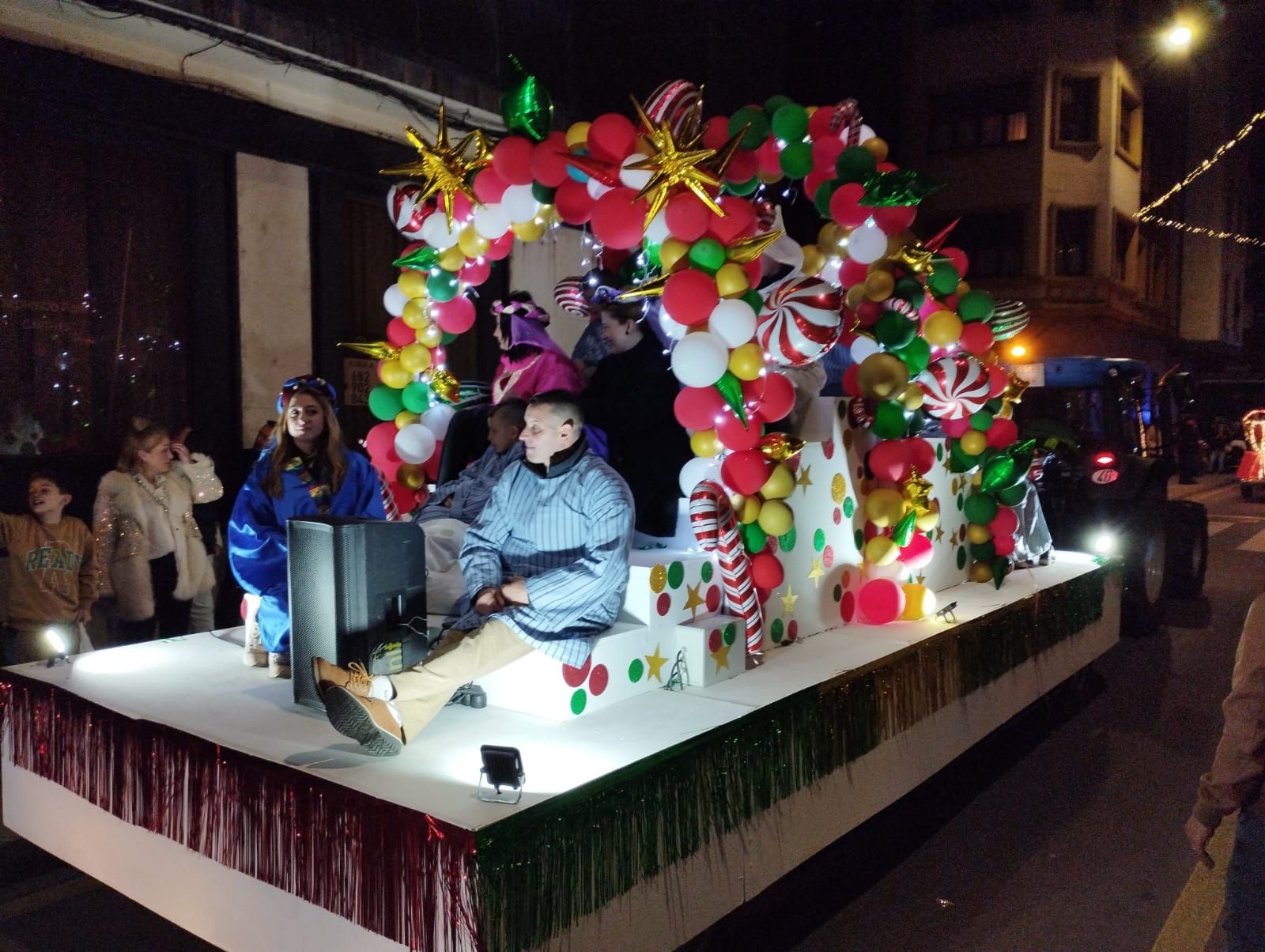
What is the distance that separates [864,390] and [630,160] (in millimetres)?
1718

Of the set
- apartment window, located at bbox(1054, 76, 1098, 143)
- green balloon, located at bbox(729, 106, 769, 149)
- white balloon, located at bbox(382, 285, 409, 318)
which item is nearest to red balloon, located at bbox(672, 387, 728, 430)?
green balloon, located at bbox(729, 106, 769, 149)

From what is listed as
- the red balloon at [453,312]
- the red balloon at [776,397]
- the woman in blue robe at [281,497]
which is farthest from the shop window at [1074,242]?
the woman in blue robe at [281,497]

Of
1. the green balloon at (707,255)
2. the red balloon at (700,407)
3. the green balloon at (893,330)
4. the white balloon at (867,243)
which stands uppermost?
the white balloon at (867,243)

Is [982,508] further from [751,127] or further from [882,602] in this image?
[751,127]

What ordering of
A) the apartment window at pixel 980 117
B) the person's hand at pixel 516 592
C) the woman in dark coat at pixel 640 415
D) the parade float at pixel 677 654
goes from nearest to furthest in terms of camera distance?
1. the parade float at pixel 677 654
2. the person's hand at pixel 516 592
3. the woman in dark coat at pixel 640 415
4. the apartment window at pixel 980 117

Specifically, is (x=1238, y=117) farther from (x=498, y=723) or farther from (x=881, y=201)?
(x=498, y=723)

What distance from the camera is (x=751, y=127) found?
4094 millimetres

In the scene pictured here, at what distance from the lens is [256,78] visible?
775 centimetres

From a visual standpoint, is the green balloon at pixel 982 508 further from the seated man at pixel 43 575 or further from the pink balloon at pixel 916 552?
the seated man at pixel 43 575

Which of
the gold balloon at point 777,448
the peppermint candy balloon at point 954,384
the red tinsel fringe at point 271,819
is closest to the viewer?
the red tinsel fringe at point 271,819

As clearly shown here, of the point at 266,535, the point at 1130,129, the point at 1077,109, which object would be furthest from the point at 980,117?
the point at 266,535

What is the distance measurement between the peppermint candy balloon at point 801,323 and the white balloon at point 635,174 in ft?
2.13

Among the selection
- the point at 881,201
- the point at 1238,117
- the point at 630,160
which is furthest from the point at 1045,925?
the point at 1238,117

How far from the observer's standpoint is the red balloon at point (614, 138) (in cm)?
382
